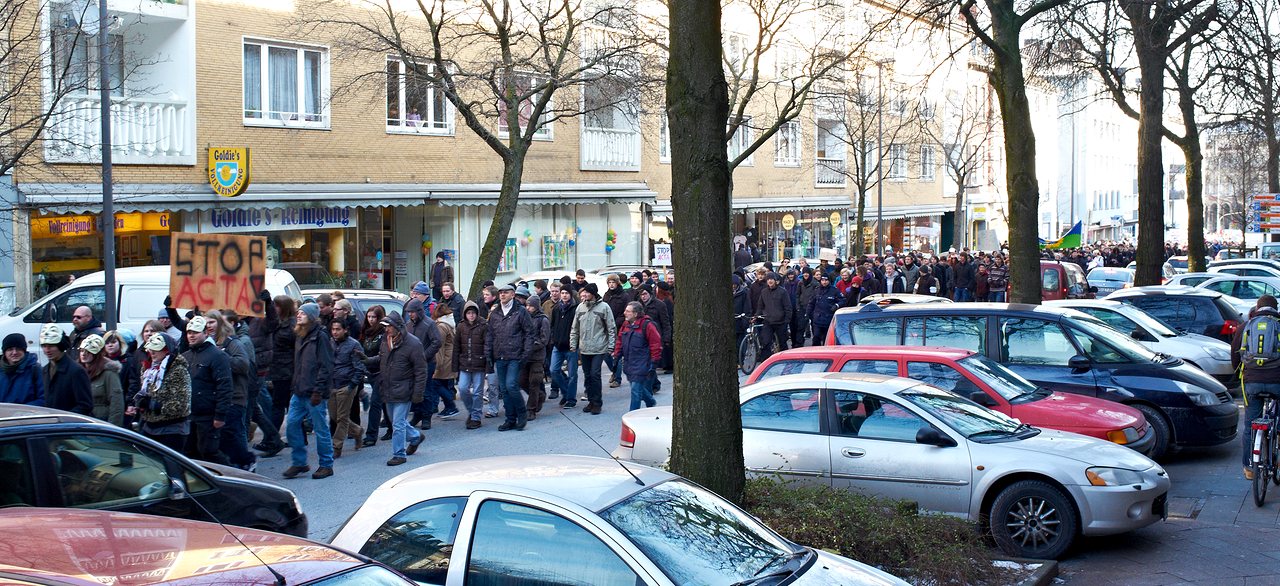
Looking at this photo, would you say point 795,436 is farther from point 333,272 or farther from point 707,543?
point 333,272

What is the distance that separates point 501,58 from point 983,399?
17.6 meters

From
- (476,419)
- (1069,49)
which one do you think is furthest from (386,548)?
(1069,49)

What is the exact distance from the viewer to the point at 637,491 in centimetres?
531

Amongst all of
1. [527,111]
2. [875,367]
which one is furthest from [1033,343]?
[527,111]

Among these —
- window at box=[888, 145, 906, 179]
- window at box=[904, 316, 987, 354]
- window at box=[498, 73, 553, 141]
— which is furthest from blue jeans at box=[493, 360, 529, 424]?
window at box=[888, 145, 906, 179]

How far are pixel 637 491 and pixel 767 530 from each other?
0.89 metres

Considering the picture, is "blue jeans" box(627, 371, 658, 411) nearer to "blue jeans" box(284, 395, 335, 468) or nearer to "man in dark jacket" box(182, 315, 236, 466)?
"blue jeans" box(284, 395, 335, 468)

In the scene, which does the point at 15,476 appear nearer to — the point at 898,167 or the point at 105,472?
the point at 105,472

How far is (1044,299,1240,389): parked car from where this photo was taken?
50.9ft

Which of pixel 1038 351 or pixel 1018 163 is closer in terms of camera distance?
pixel 1038 351

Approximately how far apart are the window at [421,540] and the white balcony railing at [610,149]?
27.3m

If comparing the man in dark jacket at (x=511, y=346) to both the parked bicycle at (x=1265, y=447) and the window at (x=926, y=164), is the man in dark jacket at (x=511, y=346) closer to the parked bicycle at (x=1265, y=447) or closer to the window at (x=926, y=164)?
the parked bicycle at (x=1265, y=447)

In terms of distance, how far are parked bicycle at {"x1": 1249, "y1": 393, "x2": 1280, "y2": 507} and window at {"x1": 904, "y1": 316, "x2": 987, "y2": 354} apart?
9.19 ft

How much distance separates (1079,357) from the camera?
12.0 metres
